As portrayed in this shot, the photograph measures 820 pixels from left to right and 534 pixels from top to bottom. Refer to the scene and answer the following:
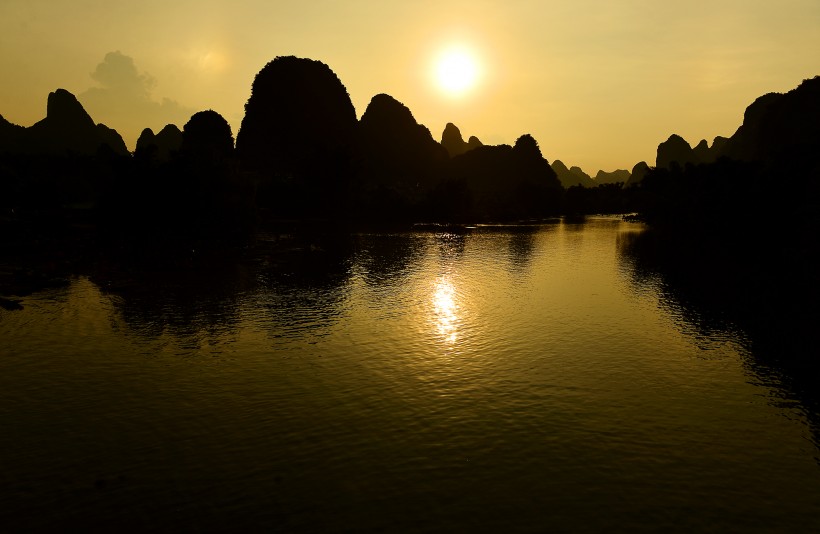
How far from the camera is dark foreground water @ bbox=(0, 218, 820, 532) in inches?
810

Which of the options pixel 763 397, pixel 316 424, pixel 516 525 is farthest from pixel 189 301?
pixel 763 397

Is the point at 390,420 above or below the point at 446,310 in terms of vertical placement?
below

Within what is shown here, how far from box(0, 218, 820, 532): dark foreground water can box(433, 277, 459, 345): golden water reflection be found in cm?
40

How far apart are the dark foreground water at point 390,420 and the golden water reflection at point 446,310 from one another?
395 mm

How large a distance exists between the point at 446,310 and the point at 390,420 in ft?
89.9

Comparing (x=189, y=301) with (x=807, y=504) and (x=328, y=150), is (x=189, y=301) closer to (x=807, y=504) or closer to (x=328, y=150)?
(x=807, y=504)

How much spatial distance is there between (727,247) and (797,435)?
83.9 meters

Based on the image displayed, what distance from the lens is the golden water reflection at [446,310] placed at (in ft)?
153

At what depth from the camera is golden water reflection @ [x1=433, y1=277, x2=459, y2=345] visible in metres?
46.7

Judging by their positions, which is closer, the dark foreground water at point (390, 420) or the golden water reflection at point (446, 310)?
the dark foreground water at point (390, 420)

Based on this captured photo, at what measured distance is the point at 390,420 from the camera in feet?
93.2

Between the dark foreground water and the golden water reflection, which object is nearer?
the dark foreground water

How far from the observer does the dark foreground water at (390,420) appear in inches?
810

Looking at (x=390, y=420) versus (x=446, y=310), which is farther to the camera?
(x=446, y=310)
